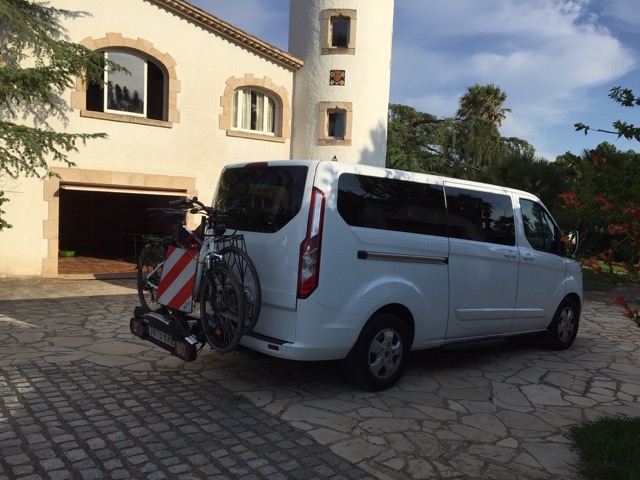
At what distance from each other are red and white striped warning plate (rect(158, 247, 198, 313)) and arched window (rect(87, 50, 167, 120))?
8772 mm

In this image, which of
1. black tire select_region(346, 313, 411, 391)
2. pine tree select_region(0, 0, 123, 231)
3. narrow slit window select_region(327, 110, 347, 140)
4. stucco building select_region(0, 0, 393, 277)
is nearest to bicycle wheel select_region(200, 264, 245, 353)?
black tire select_region(346, 313, 411, 391)

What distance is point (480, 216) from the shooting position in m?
5.77

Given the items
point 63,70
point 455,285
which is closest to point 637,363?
point 455,285

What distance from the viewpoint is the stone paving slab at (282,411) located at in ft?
11.4

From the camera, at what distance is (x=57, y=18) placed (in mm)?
11578

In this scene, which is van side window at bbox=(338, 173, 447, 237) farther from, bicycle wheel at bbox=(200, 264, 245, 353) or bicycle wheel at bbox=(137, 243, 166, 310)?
bicycle wheel at bbox=(137, 243, 166, 310)

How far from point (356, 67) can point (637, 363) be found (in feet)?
40.4

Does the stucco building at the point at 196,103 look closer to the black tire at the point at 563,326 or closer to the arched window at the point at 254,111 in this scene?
the arched window at the point at 254,111

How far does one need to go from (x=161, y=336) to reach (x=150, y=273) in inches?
39.2

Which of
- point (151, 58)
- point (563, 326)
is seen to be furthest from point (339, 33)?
point (563, 326)

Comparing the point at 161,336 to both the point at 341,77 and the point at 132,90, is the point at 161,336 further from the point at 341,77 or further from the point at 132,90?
the point at 341,77

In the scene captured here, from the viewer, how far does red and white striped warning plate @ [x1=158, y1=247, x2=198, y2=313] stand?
477 centimetres

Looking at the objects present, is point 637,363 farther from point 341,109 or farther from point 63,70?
point 341,109

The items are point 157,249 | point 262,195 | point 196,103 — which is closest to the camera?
point 262,195
